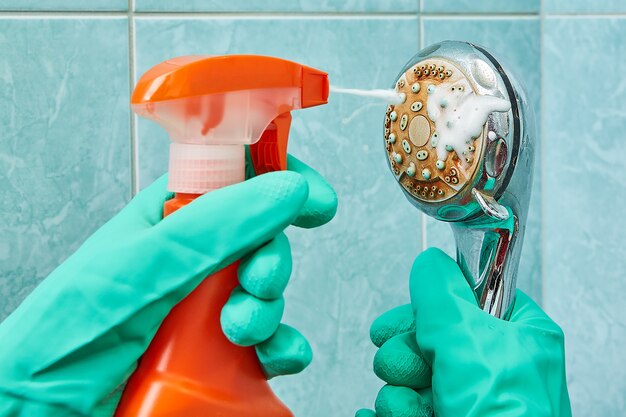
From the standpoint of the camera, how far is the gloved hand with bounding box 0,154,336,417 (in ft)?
1.37

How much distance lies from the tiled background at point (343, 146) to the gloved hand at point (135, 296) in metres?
0.18

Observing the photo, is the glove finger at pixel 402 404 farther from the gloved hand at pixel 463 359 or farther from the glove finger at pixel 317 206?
the glove finger at pixel 317 206

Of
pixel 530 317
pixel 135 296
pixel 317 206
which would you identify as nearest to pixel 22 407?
pixel 135 296

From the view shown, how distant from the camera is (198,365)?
44 centimetres

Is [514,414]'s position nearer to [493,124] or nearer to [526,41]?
[493,124]

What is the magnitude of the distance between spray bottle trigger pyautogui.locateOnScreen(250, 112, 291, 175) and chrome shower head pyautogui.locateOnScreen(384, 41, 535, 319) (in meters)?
0.07

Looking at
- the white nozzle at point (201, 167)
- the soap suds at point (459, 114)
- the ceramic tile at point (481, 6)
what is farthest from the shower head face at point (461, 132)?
the ceramic tile at point (481, 6)

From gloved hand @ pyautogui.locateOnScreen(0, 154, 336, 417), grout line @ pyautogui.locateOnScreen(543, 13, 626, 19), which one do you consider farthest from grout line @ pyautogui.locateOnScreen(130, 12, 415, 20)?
gloved hand @ pyautogui.locateOnScreen(0, 154, 336, 417)

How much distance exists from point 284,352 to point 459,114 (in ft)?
0.53

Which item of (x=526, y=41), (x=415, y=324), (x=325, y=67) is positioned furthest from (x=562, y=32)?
(x=415, y=324)

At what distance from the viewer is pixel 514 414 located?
1.49ft

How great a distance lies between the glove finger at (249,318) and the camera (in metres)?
0.42

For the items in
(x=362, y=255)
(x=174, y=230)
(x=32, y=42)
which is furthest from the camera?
(x=362, y=255)

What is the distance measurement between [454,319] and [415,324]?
0.11 feet
